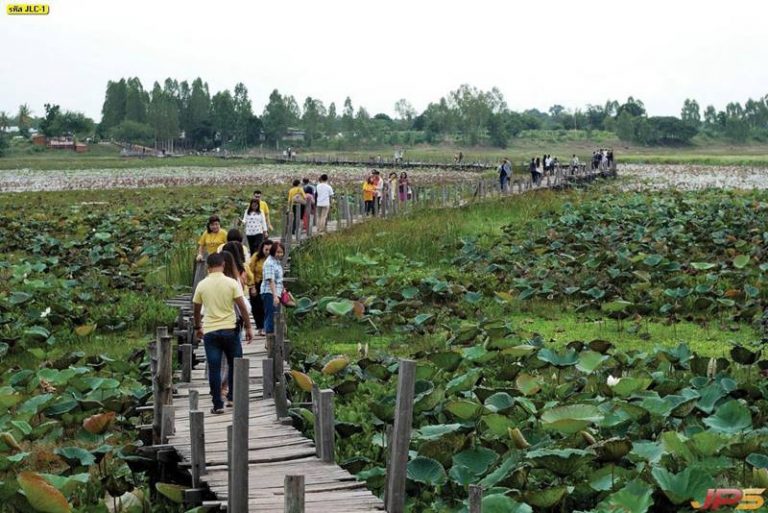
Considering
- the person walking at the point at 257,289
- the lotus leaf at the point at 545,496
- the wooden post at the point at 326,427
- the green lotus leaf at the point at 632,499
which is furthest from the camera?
the person walking at the point at 257,289

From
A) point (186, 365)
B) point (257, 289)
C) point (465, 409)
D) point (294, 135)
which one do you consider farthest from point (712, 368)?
point (294, 135)

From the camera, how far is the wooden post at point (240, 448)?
559 centimetres

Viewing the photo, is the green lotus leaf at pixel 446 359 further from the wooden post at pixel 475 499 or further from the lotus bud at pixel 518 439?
the wooden post at pixel 475 499

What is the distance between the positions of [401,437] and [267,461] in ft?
4.93

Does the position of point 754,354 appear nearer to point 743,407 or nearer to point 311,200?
point 743,407

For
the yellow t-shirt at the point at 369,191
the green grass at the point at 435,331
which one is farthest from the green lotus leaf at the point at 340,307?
the yellow t-shirt at the point at 369,191

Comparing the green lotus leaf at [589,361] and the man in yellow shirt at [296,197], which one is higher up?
the man in yellow shirt at [296,197]

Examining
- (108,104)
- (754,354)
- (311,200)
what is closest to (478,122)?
(108,104)

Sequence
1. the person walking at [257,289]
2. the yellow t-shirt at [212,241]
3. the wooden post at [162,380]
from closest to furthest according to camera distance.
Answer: the wooden post at [162,380] → the person walking at [257,289] → the yellow t-shirt at [212,241]

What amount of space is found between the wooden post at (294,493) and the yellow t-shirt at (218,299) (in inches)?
119

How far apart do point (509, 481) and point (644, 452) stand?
896 millimetres

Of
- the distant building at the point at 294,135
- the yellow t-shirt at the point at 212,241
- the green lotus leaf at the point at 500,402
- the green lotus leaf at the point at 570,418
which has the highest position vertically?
the distant building at the point at 294,135

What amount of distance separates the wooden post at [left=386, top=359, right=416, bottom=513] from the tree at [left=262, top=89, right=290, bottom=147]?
95.8 metres

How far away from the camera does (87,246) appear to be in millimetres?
19344
